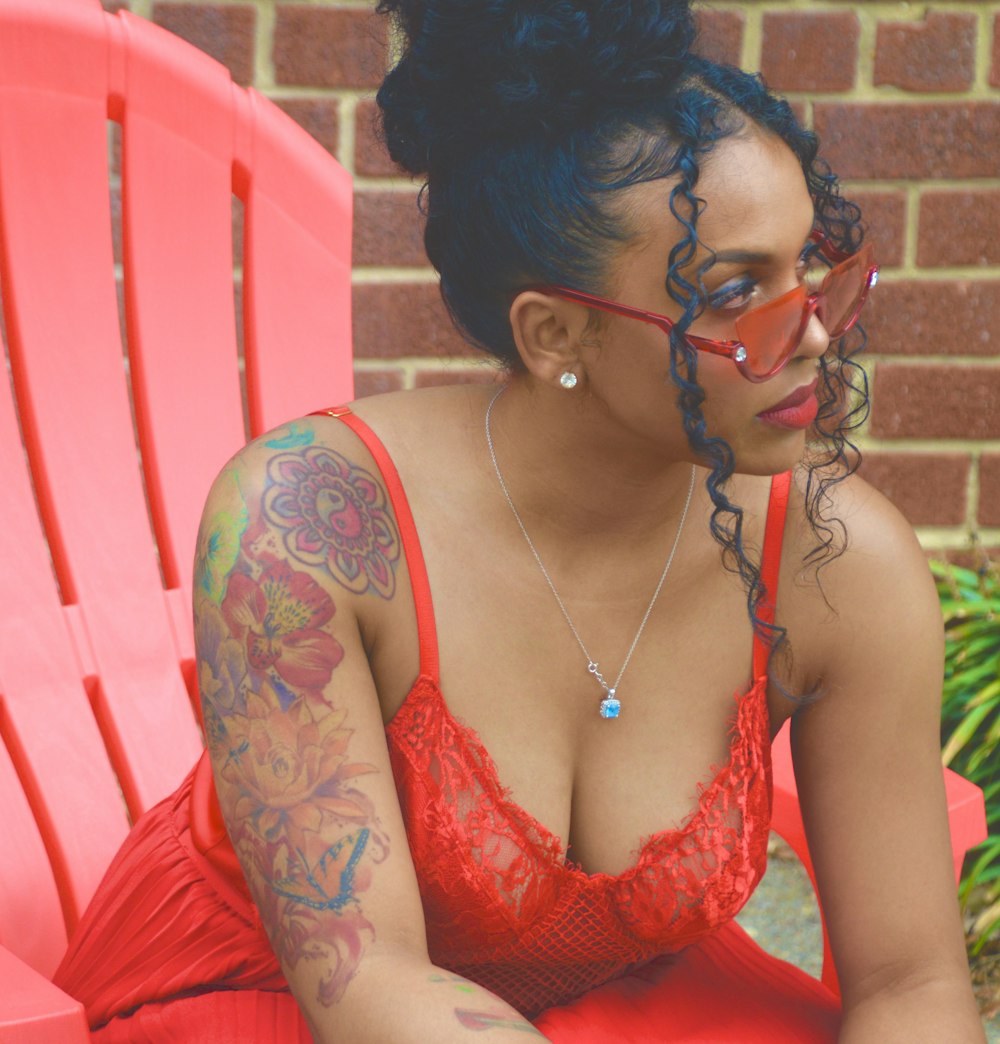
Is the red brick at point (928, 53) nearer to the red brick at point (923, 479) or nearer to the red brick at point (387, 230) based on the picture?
the red brick at point (923, 479)

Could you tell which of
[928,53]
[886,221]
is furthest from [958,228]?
[928,53]

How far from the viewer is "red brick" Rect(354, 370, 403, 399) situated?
272 centimetres

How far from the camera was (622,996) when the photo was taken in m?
1.57

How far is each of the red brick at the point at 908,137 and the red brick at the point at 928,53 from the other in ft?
0.14

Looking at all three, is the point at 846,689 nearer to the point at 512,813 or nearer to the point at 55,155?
the point at 512,813

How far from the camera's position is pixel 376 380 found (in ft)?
8.95

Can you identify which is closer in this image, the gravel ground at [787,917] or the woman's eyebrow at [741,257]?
the woman's eyebrow at [741,257]

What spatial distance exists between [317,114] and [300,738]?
1541 mm

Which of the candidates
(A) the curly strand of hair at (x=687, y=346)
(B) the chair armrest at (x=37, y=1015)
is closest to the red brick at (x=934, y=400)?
(A) the curly strand of hair at (x=687, y=346)

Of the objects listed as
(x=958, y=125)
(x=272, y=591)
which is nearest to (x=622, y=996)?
(x=272, y=591)

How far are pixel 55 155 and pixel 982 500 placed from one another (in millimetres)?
1797

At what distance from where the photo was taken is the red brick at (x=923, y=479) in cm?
280

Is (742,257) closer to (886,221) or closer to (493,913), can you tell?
(493,913)

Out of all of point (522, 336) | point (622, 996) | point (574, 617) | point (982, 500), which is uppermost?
point (522, 336)
